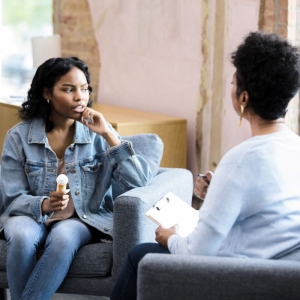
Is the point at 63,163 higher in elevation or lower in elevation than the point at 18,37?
lower

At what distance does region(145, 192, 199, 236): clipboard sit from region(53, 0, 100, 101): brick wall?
2.65 m

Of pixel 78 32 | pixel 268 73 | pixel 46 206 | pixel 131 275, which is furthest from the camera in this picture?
pixel 78 32

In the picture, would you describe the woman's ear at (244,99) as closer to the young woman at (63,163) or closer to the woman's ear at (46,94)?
the young woman at (63,163)

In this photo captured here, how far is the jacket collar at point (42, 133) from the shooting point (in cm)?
313

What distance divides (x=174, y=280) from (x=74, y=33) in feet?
12.0

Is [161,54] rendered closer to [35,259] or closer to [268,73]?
[35,259]

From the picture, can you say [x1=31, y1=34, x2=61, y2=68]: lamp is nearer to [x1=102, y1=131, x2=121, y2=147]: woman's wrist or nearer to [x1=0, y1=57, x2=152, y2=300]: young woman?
[x1=0, y1=57, x2=152, y2=300]: young woman

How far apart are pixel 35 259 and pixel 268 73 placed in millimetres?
1298

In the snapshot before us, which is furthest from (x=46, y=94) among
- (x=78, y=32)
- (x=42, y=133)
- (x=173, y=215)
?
(x=78, y=32)

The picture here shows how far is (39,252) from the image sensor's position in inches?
116

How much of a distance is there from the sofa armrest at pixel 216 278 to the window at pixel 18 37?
5.03 meters

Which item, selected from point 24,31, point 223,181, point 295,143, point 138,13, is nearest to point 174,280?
point 223,181

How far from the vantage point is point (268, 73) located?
2.21 m

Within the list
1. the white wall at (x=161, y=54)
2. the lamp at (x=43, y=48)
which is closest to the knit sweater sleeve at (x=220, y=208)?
the white wall at (x=161, y=54)
